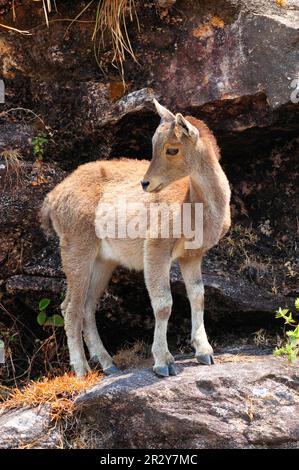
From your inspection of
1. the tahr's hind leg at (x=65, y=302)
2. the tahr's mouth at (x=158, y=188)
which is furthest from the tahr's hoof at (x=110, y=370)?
the tahr's mouth at (x=158, y=188)

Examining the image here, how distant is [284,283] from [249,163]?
173 centimetres

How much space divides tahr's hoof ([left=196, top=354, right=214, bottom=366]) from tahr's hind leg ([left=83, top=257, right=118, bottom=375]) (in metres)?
1.28

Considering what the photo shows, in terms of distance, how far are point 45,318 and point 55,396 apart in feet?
6.65

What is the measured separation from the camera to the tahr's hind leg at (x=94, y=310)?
380 inches

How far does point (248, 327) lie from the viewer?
10.1 metres

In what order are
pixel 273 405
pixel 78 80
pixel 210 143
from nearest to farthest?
pixel 273 405 → pixel 210 143 → pixel 78 80

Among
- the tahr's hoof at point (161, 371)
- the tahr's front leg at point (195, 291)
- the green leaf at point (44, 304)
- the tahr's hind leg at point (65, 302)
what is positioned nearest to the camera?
the tahr's hoof at point (161, 371)

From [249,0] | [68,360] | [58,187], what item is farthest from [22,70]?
[68,360]

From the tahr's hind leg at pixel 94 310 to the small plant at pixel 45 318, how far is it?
0.59 meters

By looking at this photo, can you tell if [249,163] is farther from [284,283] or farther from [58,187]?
[58,187]

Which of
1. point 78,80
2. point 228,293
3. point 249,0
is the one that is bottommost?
point 228,293

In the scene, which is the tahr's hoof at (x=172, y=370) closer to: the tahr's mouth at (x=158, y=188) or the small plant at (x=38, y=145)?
the tahr's mouth at (x=158, y=188)

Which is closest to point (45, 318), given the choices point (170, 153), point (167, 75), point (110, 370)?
point (110, 370)

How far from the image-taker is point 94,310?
9.90 metres
